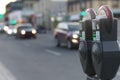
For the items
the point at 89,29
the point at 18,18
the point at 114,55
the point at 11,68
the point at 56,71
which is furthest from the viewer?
the point at 18,18

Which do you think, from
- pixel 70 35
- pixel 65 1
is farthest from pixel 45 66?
pixel 65 1

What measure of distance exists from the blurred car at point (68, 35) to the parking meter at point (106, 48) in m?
21.9

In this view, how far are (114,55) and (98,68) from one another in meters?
0.28

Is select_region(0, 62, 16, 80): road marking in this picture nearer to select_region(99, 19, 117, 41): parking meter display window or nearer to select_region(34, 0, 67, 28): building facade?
select_region(99, 19, 117, 41): parking meter display window

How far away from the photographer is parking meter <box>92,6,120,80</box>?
6816 mm

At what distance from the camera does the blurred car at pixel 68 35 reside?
29.2 meters

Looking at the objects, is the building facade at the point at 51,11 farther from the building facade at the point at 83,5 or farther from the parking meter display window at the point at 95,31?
the parking meter display window at the point at 95,31

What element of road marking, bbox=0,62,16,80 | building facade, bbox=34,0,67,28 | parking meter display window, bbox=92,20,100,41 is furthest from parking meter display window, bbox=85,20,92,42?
building facade, bbox=34,0,67,28

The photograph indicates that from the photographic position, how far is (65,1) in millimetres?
96438

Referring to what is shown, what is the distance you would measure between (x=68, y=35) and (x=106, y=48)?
2296cm

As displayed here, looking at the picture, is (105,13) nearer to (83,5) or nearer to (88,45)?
(88,45)

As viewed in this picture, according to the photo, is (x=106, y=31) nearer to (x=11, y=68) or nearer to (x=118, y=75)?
(x=118, y=75)

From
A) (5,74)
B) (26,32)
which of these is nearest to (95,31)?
(5,74)

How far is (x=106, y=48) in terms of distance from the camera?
6.90m
